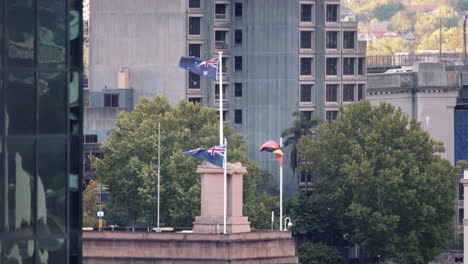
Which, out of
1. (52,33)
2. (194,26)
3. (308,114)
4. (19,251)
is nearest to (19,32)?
(52,33)

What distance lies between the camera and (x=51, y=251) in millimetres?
51500

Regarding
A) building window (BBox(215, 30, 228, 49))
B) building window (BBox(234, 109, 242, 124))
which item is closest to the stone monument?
building window (BBox(234, 109, 242, 124))

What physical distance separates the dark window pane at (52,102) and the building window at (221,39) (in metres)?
132

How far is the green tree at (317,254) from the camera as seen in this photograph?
164750 mm

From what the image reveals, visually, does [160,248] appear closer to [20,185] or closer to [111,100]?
[20,185]

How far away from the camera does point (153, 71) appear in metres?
184

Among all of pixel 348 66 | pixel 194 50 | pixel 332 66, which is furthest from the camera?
pixel 348 66

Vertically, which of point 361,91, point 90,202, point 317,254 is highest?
point 361,91

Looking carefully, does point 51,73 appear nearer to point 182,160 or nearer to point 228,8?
point 182,160

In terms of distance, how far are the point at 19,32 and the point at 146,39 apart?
13214 cm

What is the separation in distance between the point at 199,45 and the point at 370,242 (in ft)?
97.4

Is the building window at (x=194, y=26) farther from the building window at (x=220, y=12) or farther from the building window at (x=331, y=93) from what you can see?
the building window at (x=331, y=93)

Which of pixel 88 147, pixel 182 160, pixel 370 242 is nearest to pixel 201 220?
pixel 182 160

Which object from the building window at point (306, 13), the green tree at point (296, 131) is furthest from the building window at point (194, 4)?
the green tree at point (296, 131)
